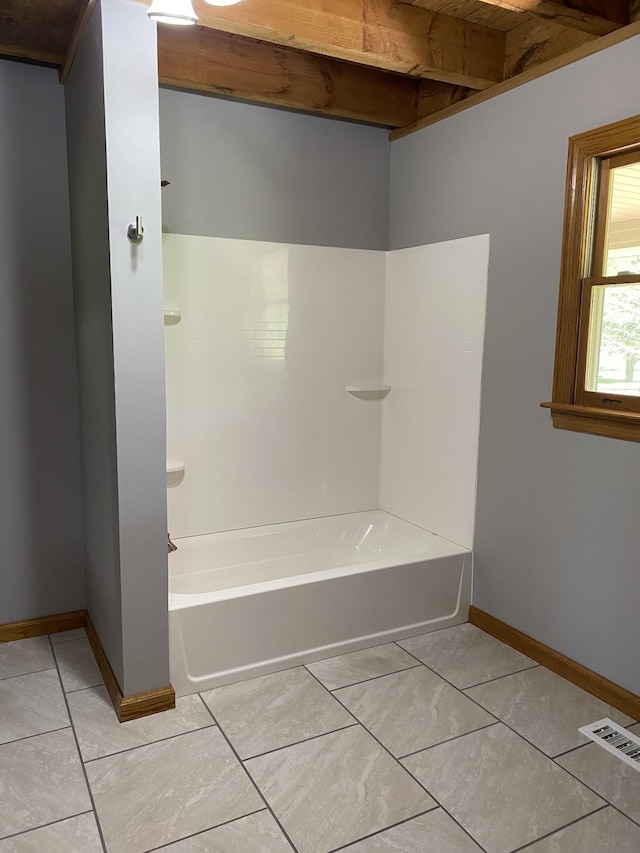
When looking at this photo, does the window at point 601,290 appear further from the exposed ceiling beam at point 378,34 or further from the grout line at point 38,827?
the grout line at point 38,827

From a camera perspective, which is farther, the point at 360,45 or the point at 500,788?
the point at 360,45

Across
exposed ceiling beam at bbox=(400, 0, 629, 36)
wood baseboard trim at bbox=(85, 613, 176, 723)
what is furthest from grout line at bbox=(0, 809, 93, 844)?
exposed ceiling beam at bbox=(400, 0, 629, 36)

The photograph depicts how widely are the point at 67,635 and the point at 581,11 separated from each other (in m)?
3.11

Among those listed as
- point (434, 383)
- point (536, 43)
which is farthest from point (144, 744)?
point (536, 43)

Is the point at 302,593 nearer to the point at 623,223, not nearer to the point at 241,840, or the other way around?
the point at 241,840

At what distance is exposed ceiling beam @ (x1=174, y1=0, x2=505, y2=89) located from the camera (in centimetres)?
231

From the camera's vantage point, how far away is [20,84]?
264 cm

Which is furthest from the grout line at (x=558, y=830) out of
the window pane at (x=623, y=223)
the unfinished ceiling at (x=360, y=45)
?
the unfinished ceiling at (x=360, y=45)

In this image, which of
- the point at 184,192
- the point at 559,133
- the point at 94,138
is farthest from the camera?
the point at 184,192

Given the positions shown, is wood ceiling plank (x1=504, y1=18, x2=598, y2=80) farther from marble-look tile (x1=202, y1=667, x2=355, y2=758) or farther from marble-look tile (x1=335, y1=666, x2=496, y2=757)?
marble-look tile (x1=202, y1=667, x2=355, y2=758)

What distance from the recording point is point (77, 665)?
2.70m

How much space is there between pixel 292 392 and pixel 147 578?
1.35 metres

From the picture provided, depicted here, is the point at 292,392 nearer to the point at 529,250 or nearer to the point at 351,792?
the point at 529,250

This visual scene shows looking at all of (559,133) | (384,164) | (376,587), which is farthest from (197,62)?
(376,587)
